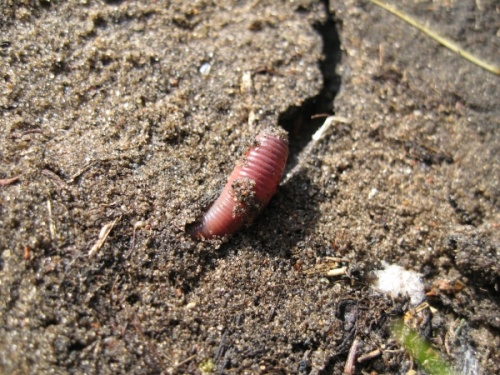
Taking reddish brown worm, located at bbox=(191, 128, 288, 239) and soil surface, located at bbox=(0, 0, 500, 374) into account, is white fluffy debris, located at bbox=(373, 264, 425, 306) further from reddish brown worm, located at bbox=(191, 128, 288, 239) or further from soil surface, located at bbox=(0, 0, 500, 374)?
reddish brown worm, located at bbox=(191, 128, 288, 239)

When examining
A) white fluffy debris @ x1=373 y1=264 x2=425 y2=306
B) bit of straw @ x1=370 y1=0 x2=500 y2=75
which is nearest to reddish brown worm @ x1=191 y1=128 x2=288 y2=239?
white fluffy debris @ x1=373 y1=264 x2=425 y2=306

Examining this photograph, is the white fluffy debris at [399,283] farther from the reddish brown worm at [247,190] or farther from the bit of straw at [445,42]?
the bit of straw at [445,42]

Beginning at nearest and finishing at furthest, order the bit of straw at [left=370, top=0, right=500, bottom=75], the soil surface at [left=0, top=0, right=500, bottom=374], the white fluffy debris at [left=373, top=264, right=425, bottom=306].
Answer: the soil surface at [left=0, top=0, right=500, bottom=374] → the white fluffy debris at [left=373, top=264, right=425, bottom=306] → the bit of straw at [left=370, top=0, right=500, bottom=75]

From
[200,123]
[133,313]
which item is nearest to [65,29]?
[200,123]

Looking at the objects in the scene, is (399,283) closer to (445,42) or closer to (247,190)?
(247,190)

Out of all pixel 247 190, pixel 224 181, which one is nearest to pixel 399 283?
pixel 247 190

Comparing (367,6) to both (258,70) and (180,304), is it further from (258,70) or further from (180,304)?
(180,304)
